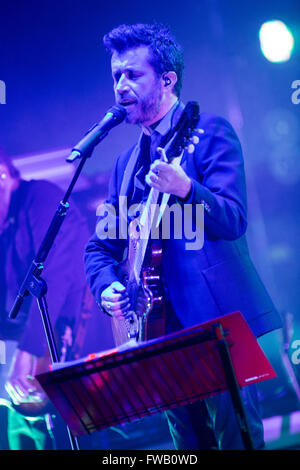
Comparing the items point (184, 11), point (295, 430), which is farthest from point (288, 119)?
point (295, 430)

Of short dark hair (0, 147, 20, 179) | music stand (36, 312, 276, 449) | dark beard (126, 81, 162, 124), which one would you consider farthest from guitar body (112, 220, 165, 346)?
short dark hair (0, 147, 20, 179)

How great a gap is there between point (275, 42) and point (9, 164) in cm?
188

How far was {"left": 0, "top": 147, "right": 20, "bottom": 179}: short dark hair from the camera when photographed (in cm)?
331

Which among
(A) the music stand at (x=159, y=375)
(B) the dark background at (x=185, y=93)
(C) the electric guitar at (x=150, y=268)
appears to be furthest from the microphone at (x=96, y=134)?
(B) the dark background at (x=185, y=93)

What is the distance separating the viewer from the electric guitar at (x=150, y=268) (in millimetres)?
1877

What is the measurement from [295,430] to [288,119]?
1.83m

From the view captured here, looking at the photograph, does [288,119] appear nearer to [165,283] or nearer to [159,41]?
[159,41]

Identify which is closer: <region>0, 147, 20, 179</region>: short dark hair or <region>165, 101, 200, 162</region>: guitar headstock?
<region>165, 101, 200, 162</region>: guitar headstock

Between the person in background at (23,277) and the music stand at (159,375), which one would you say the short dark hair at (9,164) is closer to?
the person in background at (23,277)

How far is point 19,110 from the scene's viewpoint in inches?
133

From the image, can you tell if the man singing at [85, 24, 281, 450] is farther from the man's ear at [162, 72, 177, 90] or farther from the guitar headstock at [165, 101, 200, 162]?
the guitar headstock at [165, 101, 200, 162]

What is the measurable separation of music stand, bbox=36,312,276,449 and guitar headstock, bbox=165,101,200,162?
2.41ft

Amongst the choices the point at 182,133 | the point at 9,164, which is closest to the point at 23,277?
the point at 9,164

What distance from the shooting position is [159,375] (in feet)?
4.91
